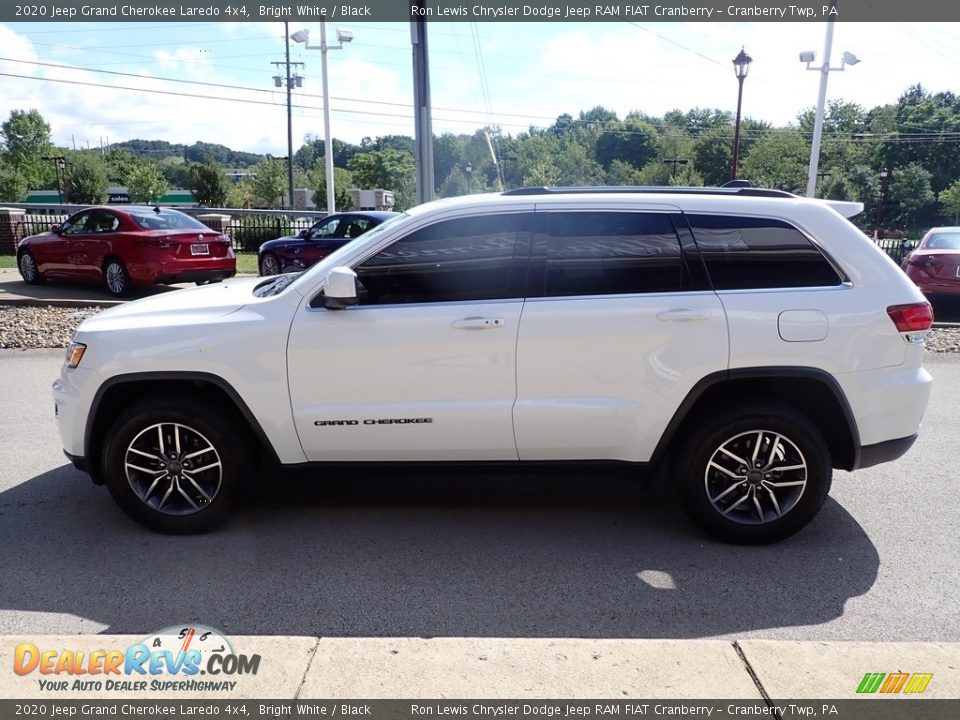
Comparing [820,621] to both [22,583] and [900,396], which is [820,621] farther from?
[22,583]

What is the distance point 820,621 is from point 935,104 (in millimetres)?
97857

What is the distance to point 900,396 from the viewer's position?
13.0ft

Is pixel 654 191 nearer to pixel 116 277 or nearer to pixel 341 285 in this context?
pixel 341 285

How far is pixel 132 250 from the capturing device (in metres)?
12.9

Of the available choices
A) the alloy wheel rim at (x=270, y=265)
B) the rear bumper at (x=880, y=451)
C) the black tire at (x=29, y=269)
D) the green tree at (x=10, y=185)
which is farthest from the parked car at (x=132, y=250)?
the green tree at (x=10, y=185)

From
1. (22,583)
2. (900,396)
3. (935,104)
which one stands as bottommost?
(22,583)

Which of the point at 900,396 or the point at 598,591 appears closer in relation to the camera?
the point at 598,591

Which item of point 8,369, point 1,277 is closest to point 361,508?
point 8,369

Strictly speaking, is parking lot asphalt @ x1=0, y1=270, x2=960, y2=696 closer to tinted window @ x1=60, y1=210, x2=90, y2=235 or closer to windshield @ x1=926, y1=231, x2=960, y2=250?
windshield @ x1=926, y1=231, x2=960, y2=250

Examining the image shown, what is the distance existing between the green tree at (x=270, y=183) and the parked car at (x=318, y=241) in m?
55.7

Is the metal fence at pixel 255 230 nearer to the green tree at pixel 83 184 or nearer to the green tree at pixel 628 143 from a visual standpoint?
the green tree at pixel 628 143

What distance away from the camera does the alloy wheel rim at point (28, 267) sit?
14.3m

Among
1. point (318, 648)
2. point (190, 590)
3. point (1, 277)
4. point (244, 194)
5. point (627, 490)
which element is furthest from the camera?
point (244, 194)

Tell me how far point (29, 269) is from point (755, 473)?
14726 millimetres
